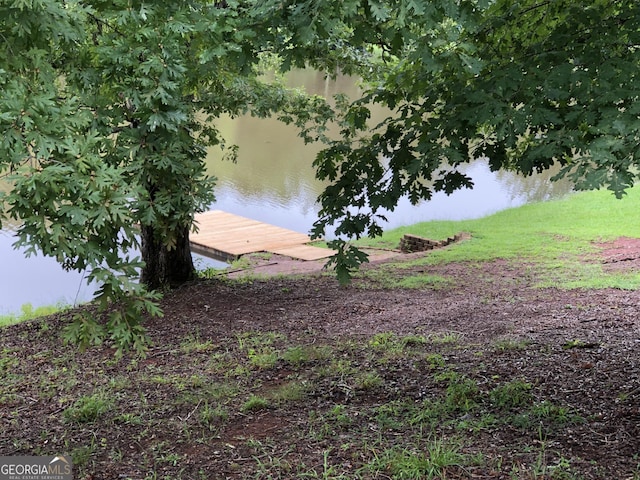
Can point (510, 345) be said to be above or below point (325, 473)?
above

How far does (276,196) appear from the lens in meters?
16.5

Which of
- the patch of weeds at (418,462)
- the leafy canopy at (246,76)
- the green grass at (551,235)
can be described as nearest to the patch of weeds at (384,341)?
the leafy canopy at (246,76)

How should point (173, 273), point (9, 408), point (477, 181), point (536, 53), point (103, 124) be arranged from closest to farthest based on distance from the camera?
point (103, 124), point (536, 53), point (9, 408), point (173, 273), point (477, 181)

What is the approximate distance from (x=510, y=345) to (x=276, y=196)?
1236cm

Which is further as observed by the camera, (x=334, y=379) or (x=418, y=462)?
(x=334, y=379)

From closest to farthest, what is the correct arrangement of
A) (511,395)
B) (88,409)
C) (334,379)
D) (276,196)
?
1. (511,395)
2. (88,409)
3. (334,379)
4. (276,196)

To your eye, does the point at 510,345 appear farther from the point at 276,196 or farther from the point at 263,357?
the point at 276,196

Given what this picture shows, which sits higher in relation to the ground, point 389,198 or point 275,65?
point 275,65

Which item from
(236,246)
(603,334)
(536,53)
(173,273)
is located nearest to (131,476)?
(536,53)

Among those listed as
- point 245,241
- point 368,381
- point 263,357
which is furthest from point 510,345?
point 245,241

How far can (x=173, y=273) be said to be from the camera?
24.4 feet

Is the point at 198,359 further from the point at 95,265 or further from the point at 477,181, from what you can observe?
the point at 477,181

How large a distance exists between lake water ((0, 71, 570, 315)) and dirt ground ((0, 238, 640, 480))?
196 inches

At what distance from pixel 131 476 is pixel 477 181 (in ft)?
57.7
